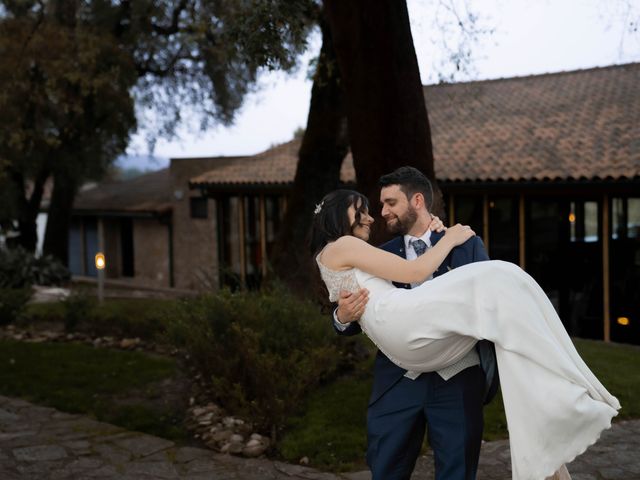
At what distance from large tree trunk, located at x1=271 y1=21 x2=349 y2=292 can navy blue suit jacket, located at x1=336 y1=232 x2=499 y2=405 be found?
7.49m

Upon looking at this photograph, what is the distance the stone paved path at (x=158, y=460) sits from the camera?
511 centimetres

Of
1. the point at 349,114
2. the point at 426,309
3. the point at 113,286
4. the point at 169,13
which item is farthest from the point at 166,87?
the point at 426,309

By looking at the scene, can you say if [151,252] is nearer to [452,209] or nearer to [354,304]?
[452,209]

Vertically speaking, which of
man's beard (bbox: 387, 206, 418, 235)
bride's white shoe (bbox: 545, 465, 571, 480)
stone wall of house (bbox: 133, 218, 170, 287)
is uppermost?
man's beard (bbox: 387, 206, 418, 235)

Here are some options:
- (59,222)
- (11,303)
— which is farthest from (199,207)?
(11,303)

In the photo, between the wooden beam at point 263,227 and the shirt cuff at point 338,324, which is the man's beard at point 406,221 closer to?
the shirt cuff at point 338,324

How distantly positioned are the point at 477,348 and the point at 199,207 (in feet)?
71.8

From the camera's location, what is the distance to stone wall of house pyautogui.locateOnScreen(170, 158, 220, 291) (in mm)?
24297

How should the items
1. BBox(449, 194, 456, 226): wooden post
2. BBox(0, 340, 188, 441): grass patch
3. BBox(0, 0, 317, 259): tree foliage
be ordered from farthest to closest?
BBox(0, 0, 317, 259): tree foliage, BBox(449, 194, 456, 226): wooden post, BBox(0, 340, 188, 441): grass patch

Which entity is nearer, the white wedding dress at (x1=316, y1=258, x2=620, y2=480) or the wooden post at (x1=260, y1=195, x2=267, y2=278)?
the white wedding dress at (x1=316, y1=258, x2=620, y2=480)

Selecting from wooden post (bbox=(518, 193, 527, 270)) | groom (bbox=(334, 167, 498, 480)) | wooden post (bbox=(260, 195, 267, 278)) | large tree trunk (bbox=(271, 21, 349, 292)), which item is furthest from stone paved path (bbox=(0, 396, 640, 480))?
wooden post (bbox=(260, 195, 267, 278))

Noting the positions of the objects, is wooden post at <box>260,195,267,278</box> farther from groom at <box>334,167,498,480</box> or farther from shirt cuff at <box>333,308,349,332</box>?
groom at <box>334,167,498,480</box>

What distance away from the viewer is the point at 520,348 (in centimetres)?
302

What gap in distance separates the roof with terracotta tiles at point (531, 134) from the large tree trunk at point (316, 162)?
5.53ft
